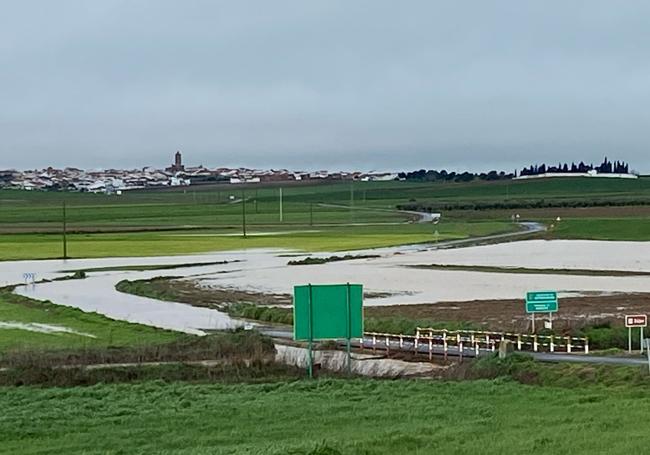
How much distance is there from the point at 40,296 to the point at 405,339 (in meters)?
23.6

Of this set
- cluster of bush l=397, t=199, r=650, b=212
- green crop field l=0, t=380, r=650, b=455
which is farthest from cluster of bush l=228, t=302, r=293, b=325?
cluster of bush l=397, t=199, r=650, b=212

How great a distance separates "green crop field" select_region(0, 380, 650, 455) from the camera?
10.7 m

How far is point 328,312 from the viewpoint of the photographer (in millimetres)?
23281

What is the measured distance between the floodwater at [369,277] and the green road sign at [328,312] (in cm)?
1293

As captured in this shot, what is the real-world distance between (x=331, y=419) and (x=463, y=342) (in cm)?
1592

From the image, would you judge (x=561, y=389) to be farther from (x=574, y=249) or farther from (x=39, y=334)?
(x=574, y=249)

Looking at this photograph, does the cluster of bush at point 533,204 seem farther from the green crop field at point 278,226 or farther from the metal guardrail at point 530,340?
the metal guardrail at point 530,340

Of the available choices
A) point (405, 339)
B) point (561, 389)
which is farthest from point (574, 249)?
point (561, 389)

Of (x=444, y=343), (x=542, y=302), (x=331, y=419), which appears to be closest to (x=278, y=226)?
(x=542, y=302)

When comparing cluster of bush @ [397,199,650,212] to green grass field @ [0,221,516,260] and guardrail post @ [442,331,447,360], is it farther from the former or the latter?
guardrail post @ [442,331,447,360]

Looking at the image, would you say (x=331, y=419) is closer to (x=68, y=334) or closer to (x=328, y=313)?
(x=328, y=313)

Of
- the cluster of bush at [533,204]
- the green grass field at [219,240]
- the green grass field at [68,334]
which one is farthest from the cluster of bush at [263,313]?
the cluster of bush at [533,204]

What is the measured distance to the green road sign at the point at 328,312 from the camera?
2311 centimetres

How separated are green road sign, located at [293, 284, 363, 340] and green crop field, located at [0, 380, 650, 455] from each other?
4170 mm
